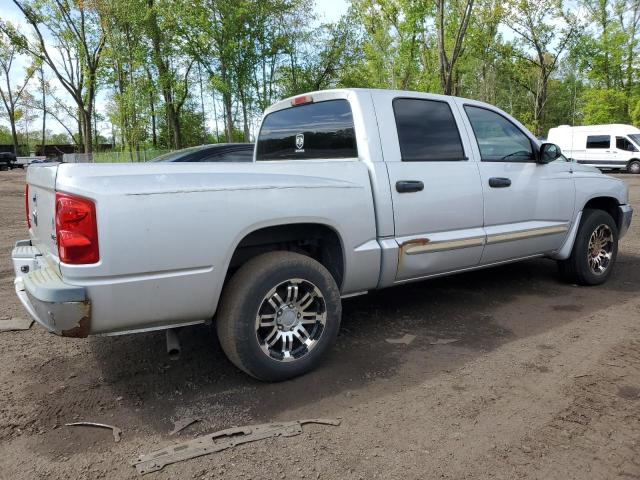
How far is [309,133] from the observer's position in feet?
14.1

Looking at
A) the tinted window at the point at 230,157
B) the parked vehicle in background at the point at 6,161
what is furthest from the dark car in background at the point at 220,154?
A: the parked vehicle in background at the point at 6,161

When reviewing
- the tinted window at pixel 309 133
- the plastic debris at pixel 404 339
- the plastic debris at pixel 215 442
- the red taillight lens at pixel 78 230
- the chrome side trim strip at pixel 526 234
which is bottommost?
the plastic debris at pixel 215 442

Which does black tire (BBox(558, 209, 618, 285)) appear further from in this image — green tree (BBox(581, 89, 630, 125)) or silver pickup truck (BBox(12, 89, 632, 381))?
green tree (BBox(581, 89, 630, 125))

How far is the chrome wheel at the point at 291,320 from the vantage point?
3.18 m

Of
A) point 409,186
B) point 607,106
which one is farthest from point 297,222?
point 607,106

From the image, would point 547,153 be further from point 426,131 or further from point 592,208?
point 426,131

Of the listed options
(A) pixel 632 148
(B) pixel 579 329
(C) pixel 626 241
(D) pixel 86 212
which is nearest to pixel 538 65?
(A) pixel 632 148

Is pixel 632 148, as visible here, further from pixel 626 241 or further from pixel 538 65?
pixel 626 241

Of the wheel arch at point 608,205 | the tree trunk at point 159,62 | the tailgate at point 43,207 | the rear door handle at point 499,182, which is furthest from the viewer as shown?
the tree trunk at point 159,62

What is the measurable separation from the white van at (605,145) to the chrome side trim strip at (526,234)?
23207mm

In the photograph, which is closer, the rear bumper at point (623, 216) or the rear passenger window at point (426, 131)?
the rear passenger window at point (426, 131)

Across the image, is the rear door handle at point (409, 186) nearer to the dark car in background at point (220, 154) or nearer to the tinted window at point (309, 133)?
the tinted window at point (309, 133)

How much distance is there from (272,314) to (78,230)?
1.21m

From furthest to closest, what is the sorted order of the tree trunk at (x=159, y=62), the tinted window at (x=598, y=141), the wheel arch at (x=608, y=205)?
the tinted window at (x=598, y=141) < the tree trunk at (x=159, y=62) < the wheel arch at (x=608, y=205)
